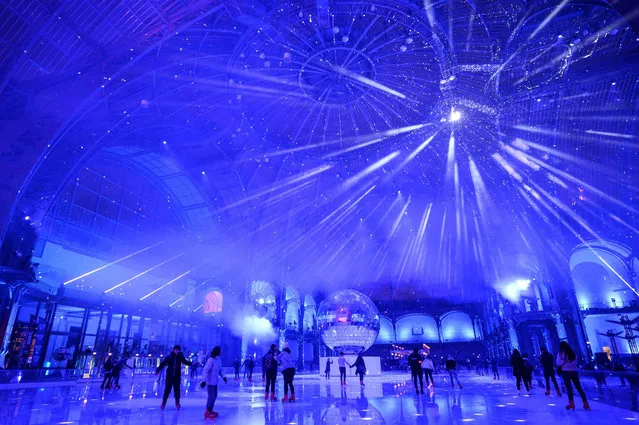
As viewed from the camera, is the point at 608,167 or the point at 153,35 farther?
the point at 608,167

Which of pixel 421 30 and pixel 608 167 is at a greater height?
pixel 421 30

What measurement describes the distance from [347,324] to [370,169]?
550 inches

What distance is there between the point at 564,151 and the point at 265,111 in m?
19.9

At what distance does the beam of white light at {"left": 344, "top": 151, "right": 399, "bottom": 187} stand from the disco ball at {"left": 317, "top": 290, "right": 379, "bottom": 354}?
11.7 m

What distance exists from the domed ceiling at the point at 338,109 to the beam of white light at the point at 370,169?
8.9 inches

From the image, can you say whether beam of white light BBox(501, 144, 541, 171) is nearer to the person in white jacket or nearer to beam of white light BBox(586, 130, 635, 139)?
beam of white light BBox(586, 130, 635, 139)

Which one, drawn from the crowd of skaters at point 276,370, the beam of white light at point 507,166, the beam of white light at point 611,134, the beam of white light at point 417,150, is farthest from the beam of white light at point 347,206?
the crowd of skaters at point 276,370

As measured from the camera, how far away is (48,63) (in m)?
14.9

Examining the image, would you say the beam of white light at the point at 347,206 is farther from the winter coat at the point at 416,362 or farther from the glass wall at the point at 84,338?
the winter coat at the point at 416,362

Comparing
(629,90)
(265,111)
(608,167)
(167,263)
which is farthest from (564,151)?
(167,263)

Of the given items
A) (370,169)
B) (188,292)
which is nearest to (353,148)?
(370,169)

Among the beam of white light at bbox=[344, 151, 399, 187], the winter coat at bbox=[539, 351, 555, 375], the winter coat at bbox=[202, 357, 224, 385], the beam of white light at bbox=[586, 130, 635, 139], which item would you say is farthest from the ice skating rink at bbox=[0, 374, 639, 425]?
the beam of white light at bbox=[344, 151, 399, 187]

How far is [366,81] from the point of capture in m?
19.6

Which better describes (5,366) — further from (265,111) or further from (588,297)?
(588,297)
